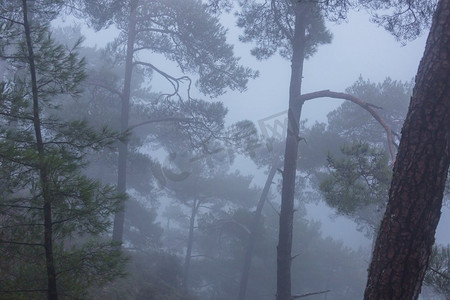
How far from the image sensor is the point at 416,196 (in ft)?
12.3

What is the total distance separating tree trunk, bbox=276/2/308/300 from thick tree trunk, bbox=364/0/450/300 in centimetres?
489

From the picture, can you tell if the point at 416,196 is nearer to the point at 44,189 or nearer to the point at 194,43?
the point at 44,189

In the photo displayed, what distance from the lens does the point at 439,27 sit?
4.19 meters

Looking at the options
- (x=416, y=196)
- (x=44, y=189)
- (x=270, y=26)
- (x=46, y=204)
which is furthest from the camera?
(x=270, y=26)

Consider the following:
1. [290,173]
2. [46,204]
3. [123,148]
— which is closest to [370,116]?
[290,173]

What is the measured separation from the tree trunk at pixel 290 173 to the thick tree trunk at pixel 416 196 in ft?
16.0

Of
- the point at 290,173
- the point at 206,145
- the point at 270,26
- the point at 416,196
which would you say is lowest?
the point at 416,196

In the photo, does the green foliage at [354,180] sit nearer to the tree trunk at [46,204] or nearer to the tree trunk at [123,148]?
the tree trunk at [46,204]

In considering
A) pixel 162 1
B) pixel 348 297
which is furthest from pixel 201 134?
pixel 348 297

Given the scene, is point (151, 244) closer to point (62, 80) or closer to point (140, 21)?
point (140, 21)

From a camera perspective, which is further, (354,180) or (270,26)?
(270,26)

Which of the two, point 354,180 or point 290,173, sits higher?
point 290,173

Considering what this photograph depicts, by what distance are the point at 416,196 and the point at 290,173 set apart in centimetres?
520

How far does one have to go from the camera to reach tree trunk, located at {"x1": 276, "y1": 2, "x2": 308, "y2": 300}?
8.63 meters
